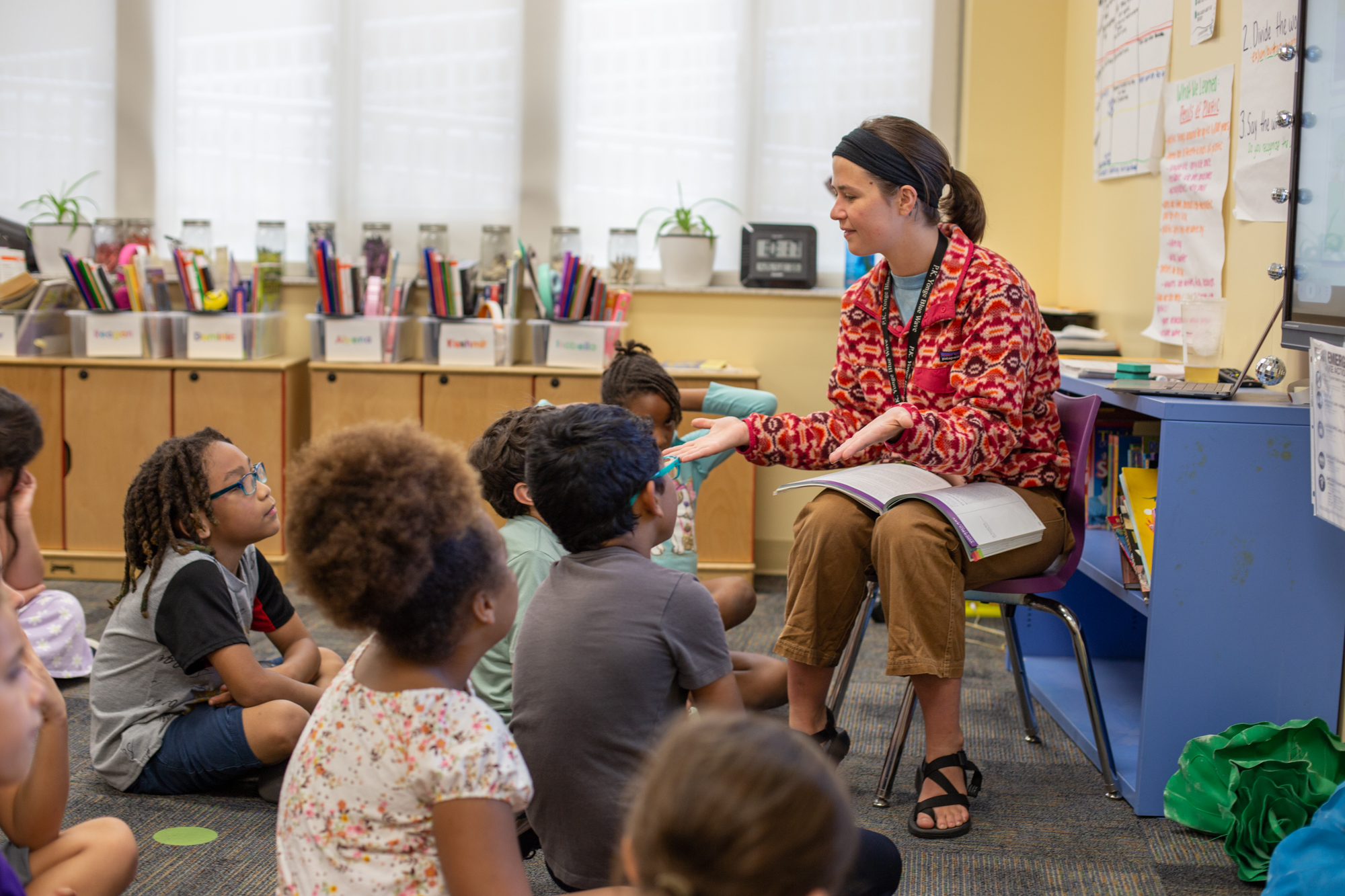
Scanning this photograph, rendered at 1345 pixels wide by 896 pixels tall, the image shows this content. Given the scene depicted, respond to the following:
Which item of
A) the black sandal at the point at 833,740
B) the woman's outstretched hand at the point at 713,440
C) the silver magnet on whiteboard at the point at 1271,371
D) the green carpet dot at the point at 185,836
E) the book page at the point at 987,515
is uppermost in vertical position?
the silver magnet on whiteboard at the point at 1271,371

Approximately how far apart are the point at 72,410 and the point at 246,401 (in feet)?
1.70

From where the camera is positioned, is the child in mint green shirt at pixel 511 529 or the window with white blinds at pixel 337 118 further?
the window with white blinds at pixel 337 118

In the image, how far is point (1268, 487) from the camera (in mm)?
1810

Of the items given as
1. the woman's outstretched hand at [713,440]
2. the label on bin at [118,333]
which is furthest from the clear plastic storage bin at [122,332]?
the woman's outstretched hand at [713,440]

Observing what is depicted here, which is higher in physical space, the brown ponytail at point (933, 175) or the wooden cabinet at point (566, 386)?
the brown ponytail at point (933, 175)

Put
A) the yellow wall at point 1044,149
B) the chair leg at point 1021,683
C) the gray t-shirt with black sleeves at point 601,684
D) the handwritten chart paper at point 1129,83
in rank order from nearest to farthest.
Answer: the gray t-shirt with black sleeves at point 601,684 → the chair leg at point 1021,683 → the handwritten chart paper at point 1129,83 → the yellow wall at point 1044,149

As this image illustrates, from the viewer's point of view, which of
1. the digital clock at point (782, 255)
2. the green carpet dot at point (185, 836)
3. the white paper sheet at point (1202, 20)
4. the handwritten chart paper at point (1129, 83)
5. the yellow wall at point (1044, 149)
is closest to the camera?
the green carpet dot at point (185, 836)

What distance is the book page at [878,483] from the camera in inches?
74.0

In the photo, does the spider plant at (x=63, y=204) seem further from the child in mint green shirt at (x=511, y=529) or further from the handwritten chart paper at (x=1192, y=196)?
the handwritten chart paper at (x=1192, y=196)

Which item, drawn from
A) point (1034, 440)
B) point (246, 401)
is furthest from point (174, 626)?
point (246, 401)

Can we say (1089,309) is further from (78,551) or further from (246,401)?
(78,551)

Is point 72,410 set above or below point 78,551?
above

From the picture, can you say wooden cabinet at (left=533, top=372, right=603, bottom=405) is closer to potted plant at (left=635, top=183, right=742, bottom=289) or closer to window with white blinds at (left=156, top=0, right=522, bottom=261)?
potted plant at (left=635, top=183, right=742, bottom=289)

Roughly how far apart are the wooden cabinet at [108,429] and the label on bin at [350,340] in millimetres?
487
